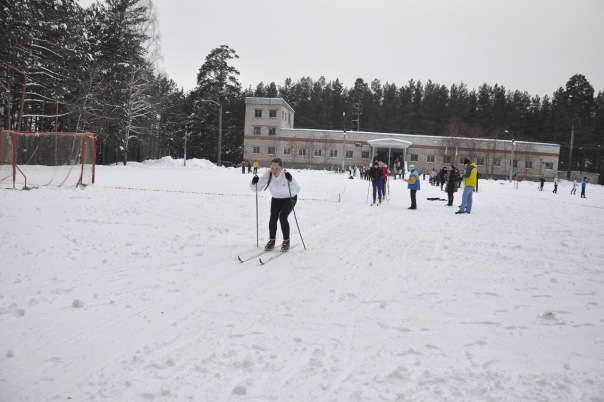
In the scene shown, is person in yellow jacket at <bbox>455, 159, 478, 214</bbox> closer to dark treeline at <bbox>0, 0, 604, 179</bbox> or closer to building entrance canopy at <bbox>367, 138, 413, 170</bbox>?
dark treeline at <bbox>0, 0, 604, 179</bbox>

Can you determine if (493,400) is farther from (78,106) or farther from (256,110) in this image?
(256,110)

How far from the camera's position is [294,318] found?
383 cm

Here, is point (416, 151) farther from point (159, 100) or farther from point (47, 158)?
point (47, 158)

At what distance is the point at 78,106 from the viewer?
1040 inches

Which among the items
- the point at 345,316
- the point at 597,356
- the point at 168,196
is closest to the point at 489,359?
the point at 597,356

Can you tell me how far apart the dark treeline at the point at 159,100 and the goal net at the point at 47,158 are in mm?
6765

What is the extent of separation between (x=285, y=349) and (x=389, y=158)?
56.0m

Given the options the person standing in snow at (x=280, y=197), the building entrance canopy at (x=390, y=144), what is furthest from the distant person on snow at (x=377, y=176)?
the building entrance canopy at (x=390, y=144)

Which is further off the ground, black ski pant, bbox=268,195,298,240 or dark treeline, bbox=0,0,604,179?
dark treeline, bbox=0,0,604,179

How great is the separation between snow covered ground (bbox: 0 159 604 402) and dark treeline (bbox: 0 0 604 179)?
20.9 metres

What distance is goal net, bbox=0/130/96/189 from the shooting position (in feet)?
50.5

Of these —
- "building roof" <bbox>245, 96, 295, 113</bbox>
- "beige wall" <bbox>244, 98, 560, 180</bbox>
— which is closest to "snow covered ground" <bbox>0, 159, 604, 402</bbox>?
"beige wall" <bbox>244, 98, 560, 180</bbox>

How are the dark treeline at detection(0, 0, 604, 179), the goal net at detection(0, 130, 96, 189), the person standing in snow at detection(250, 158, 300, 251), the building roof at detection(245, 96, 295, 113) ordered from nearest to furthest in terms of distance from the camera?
1. the person standing in snow at detection(250, 158, 300, 251)
2. the goal net at detection(0, 130, 96, 189)
3. the dark treeline at detection(0, 0, 604, 179)
4. the building roof at detection(245, 96, 295, 113)

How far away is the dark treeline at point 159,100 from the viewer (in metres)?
24.0
